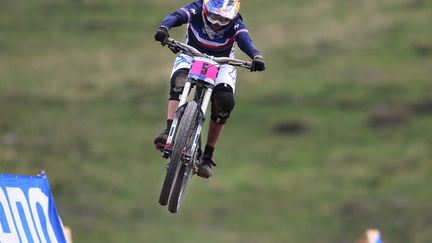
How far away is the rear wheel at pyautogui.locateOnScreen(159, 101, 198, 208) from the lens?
47.5 feet

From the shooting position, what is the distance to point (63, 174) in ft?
179

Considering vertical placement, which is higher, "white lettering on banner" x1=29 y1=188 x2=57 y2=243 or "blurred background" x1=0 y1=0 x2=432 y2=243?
"blurred background" x1=0 y1=0 x2=432 y2=243

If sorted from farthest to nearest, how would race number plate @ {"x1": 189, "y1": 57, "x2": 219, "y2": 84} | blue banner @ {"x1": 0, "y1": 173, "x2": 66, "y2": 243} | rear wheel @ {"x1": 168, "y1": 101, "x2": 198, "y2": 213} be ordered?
race number plate @ {"x1": 189, "y1": 57, "x2": 219, "y2": 84}, rear wheel @ {"x1": 168, "y1": 101, "x2": 198, "y2": 213}, blue banner @ {"x1": 0, "y1": 173, "x2": 66, "y2": 243}

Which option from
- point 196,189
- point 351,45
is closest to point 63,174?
point 196,189

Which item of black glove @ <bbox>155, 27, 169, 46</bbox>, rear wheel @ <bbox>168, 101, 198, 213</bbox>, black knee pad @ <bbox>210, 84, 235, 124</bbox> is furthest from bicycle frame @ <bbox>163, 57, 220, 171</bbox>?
black glove @ <bbox>155, 27, 169, 46</bbox>

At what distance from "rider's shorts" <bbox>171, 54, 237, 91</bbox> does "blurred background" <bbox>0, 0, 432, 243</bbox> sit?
23.4 metres

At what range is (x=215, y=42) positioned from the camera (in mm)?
15883

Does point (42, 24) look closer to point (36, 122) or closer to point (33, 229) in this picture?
point (36, 122)

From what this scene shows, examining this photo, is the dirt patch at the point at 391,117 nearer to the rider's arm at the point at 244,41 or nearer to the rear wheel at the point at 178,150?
the rider's arm at the point at 244,41

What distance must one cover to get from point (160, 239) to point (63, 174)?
38.2ft

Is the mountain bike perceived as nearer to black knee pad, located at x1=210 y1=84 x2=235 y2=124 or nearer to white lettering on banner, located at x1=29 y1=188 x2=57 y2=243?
black knee pad, located at x1=210 y1=84 x2=235 y2=124

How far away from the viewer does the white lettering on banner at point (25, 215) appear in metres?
12.3

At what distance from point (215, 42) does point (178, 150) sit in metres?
1.99

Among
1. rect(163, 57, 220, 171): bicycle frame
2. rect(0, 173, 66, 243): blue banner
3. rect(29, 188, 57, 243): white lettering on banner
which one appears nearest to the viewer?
rect(0, 173, 66, 243): blue banner
